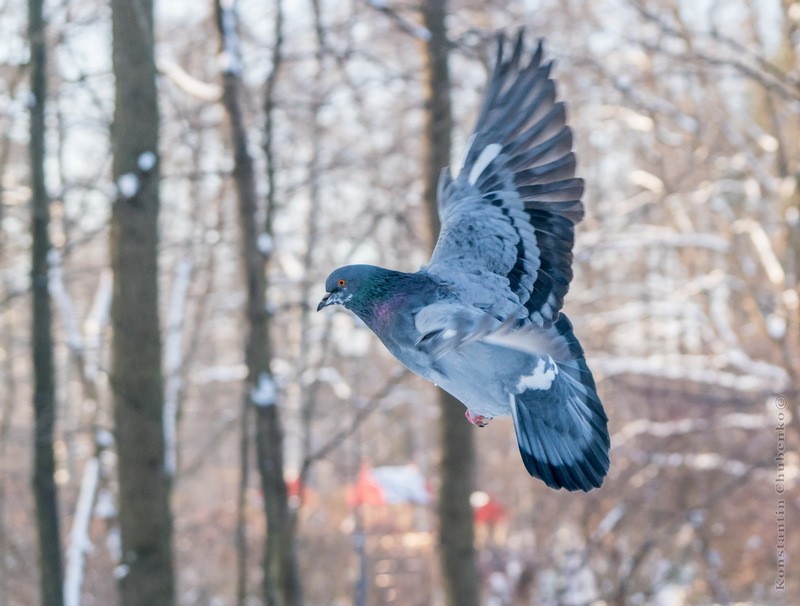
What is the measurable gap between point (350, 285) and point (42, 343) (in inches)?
229

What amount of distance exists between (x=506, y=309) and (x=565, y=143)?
726 mm

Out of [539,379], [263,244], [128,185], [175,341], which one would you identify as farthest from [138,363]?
[175,341]

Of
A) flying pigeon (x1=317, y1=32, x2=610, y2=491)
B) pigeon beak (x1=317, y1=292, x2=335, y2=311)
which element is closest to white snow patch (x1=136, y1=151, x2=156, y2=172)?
flying pigeon (x1=317, y1=32, x2=610, y2=491)

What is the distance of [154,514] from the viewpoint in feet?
19.0

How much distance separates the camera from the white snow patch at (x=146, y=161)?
582 centimetres

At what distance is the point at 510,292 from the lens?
312cm

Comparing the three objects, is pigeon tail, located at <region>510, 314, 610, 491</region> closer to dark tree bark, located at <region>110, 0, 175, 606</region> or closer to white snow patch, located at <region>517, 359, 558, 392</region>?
white snow patch, located at <region>517, 359, 558, 392</region>

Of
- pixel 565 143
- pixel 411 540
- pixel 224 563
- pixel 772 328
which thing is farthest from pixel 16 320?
pixel 565 143

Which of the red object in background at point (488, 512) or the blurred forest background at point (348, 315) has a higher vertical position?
the blurred forest background at point (348, 315)

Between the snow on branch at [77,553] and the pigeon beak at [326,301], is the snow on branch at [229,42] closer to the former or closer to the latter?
the pigeon beak at [326,301]

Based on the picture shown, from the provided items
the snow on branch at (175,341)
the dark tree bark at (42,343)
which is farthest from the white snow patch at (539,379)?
the snow on branch at (175,341)

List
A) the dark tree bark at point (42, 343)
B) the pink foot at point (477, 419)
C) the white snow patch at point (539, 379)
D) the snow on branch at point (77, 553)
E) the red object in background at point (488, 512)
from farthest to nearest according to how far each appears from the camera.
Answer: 1. the red object in background at point (488, 512)
2. the snow on branch at point (77, 553)
3. the dark tree bark at point (42, 343)
4. the pink foot at point (477, 419)
5. the white snow patch at point (539, 379)

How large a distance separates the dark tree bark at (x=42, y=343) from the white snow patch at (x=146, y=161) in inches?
83.9

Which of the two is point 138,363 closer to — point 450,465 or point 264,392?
point 264,392
